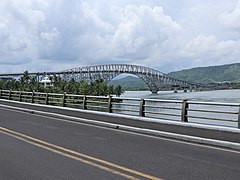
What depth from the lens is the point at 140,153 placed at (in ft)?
30.2

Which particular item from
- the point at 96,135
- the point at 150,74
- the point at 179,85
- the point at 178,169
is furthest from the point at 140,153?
the point at 179,85

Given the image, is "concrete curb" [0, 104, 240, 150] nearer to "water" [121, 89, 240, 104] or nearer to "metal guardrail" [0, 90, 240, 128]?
"metal guardrail" [0, 90, 240, 128]

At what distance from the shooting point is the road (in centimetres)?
698

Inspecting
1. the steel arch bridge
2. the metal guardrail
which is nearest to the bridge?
the steel arch bridge

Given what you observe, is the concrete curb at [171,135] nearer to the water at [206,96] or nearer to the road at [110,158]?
the road at [110,158]

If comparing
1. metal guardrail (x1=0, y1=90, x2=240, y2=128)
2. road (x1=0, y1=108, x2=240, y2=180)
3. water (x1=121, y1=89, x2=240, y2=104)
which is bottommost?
road (x1=0, y1=108, x2=240, y2=180)

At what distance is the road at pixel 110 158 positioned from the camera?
6984 millimetres

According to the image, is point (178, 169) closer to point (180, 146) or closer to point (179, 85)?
point (180, 146)

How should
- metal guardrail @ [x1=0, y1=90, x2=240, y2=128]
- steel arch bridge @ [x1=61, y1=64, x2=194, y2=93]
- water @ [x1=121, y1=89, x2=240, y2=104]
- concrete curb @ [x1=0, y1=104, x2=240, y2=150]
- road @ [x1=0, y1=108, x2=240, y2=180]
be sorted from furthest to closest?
steel arch bridge @ [x1=61, y1=64, x2=194, y2=93] → water @ [x1=121, y1=89, x2=240, y2=104] → metal guardrail @ [x1=0, y1=90, x2=240, y2=128] → concrete curb @ [x1=0, y1=104, x2=240, y2=150] → road @ [x1=0, y1=108, x2=240, y2=180]

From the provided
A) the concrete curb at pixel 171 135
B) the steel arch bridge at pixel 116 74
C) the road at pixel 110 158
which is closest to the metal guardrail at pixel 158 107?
the concrete curb at pixel 171 135

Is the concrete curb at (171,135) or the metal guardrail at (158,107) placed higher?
the metal guardrail at (158,107)

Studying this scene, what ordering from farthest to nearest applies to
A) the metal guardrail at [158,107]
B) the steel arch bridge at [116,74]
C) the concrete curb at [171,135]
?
1. the steel arch bridge at [116,74]
2. the metal guardrail at [158,107]
3. the concrete curb at [171,135]

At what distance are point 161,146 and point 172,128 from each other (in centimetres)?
279

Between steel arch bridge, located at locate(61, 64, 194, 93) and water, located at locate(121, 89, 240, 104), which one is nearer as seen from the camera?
water, located at locate(121, 89, 240, 104)
